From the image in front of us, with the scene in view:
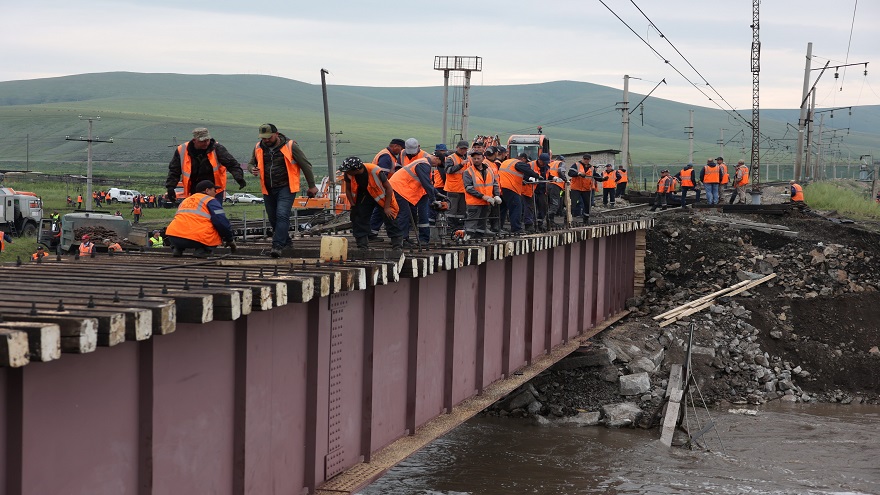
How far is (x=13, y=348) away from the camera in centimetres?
537

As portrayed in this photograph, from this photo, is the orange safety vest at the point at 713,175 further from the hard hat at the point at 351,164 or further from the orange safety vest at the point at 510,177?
the hard hat at the point at 351,164

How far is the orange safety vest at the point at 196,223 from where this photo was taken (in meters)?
11.6

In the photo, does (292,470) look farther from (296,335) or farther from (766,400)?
(766,400)

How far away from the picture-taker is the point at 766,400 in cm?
2433

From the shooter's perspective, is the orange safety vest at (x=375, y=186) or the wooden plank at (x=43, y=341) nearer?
the wooden plank at (x=43, y=341)

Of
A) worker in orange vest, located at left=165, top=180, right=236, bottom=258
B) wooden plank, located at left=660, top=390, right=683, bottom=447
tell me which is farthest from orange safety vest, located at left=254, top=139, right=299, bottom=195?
wooden plank, located at left=660, top=390, right=683, bottom=447

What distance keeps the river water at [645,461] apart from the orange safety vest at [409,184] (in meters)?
5.28

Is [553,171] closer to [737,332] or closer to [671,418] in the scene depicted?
[671,418]

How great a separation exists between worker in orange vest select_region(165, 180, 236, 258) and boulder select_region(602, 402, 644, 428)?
12215 mm

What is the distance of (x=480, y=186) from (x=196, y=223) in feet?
22.7

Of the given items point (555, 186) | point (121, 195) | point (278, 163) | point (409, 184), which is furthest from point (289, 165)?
point (121, 195)

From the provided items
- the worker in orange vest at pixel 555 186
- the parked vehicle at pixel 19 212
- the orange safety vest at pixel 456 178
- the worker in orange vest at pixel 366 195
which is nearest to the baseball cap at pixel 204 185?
the worker in orange vest at pixel 366 195

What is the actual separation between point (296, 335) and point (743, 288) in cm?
2084

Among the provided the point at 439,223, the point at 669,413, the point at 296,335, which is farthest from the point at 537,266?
the point at 296,335
